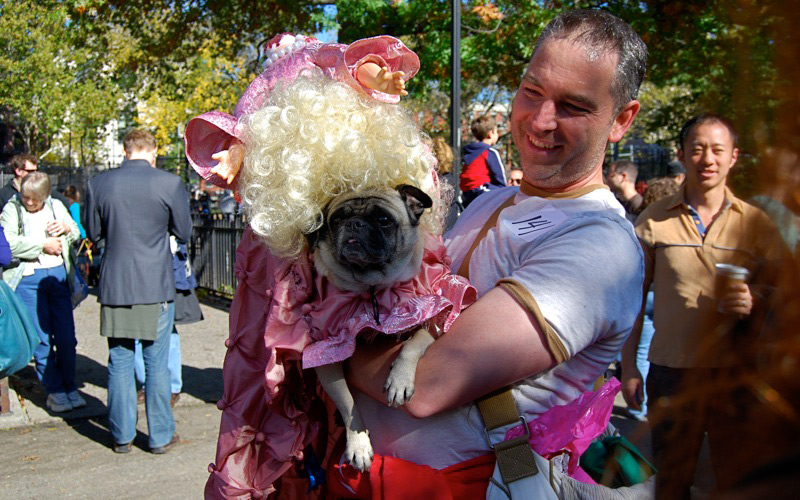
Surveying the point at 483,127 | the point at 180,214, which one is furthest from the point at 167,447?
the point at 483,127

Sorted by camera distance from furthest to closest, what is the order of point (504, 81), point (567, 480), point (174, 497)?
1. point (504, 81)
2. point (174, 497)
3. point (567, 480)

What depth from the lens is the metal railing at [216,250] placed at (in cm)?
1068

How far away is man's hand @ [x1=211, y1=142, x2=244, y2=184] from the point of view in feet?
6.39

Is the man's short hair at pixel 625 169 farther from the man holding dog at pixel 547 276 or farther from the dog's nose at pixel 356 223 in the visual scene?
the dog's nose at pixel 356 223

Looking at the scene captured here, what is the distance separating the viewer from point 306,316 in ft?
5.75

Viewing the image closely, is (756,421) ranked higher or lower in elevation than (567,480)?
higher

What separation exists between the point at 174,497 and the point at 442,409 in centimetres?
380

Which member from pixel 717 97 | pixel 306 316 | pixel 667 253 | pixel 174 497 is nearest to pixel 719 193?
pixel 667 253

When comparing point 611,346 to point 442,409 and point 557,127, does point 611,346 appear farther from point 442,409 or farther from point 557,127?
point 557,127

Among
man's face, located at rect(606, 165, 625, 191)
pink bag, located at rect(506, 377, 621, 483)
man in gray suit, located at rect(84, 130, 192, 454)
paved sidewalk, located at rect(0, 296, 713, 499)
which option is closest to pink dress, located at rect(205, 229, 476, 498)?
pink bag, located at rect(506, 377, 621, 483)

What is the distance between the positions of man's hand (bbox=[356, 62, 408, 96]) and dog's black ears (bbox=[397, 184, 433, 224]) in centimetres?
32

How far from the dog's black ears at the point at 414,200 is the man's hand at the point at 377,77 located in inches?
12.4

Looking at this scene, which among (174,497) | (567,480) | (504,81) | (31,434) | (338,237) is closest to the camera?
(567,480)

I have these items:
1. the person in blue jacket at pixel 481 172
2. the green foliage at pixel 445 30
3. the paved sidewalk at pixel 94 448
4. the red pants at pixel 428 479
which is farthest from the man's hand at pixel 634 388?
the green foliage at pixel 445 30
